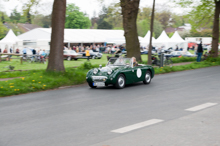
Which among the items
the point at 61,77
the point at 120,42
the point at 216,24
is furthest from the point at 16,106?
the point at 120,42

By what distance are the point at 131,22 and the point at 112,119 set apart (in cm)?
1480

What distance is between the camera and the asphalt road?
6.12 meters

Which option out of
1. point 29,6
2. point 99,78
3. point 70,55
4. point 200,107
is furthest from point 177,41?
point 200,107

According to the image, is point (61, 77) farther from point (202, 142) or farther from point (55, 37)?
point (202, 142)

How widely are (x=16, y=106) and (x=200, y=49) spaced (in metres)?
A: 22.7

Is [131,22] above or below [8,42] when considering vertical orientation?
above

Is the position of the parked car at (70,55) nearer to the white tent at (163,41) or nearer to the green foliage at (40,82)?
the white tent at (163,41)

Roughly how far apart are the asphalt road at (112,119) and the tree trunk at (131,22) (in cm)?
964

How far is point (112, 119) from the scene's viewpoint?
7969 mm

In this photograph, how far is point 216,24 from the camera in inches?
1211

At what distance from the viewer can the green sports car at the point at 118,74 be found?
46.0 feet

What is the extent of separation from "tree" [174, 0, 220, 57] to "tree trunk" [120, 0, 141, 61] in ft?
36.4

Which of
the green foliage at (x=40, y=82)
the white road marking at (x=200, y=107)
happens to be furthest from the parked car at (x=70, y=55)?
the white road marking at (x=200, y=107)

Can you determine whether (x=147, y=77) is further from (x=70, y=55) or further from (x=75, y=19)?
(x=75, y=19)
